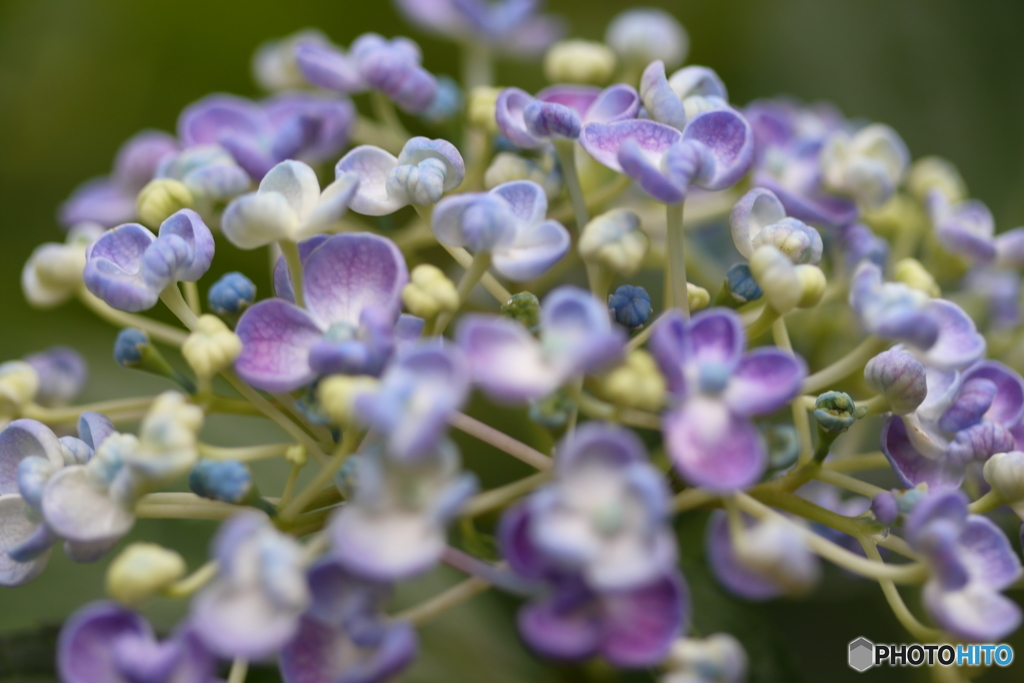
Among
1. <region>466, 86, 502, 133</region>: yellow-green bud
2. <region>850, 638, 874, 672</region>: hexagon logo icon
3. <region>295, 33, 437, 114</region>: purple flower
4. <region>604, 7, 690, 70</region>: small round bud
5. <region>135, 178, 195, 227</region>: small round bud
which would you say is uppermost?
<region>604, 7, 690, 70</region>: small round bud

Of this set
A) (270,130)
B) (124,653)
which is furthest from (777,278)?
(270,130)

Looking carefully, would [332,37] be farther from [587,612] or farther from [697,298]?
[587,612]

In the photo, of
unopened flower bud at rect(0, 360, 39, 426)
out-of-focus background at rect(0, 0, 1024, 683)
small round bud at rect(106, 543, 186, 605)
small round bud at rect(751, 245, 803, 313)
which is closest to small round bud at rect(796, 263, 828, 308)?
small round bud at rect(751, 245, 803, 313)

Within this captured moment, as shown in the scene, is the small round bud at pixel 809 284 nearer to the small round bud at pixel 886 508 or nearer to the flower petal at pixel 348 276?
the small round bud at pixel 886 508

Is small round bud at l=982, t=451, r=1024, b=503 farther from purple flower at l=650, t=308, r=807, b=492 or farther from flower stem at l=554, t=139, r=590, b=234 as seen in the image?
flower stem at l=554, t=139, r=590, b=234

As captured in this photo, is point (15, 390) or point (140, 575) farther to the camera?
point (15, 390)

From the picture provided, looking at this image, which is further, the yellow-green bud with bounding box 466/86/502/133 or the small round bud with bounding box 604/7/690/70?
the small round bud with bounding box 604/7/690/70
